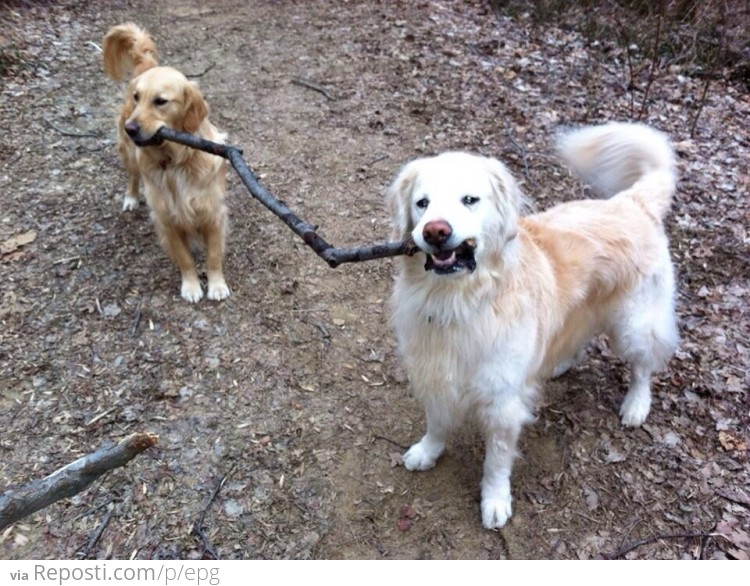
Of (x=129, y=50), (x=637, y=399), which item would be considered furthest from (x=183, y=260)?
(x=637, y=399)

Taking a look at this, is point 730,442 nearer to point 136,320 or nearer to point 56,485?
point 56,485

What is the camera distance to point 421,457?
2.99 metres

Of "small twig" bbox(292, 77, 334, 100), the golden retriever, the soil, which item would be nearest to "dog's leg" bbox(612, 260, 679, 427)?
the soil

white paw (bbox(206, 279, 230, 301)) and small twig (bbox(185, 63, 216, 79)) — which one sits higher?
small twig (bbox(185, 63, 216, 79))

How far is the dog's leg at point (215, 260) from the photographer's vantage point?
13.2ft

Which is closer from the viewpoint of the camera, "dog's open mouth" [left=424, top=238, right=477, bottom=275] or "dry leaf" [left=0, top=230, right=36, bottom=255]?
"dog's open mouth" [left=424, top=238, right=477, bottom=275]

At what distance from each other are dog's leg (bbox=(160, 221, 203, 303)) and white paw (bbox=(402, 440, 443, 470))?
72.2 inches

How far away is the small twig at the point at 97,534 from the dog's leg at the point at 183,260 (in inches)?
62.1

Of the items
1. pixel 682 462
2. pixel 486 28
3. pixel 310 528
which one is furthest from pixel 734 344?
pixel 486 28

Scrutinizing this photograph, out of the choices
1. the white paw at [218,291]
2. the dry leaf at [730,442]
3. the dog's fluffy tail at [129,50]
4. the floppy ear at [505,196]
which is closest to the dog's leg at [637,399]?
the dry leaf at [730,442]

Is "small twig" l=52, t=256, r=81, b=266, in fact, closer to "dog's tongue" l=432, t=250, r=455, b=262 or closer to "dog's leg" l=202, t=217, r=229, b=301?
"dog's leg" l=202, t=217, r=229, b=301

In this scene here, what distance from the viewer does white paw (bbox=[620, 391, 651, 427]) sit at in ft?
10.7

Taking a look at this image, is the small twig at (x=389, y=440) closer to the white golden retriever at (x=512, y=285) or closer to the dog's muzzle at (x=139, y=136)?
the white golden retriever at (x=512, y=285)

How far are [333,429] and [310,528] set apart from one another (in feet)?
1.91
